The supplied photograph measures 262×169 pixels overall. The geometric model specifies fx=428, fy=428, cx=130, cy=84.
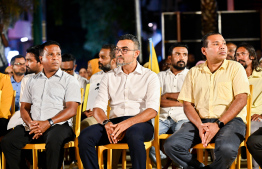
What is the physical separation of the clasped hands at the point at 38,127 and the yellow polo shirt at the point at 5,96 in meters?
0.71

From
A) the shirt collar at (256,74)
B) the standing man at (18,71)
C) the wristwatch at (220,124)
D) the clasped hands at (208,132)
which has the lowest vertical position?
the clasped hands at (208,132)

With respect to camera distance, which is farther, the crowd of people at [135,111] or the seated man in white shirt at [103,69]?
the seated man in white shirt at [103,69]

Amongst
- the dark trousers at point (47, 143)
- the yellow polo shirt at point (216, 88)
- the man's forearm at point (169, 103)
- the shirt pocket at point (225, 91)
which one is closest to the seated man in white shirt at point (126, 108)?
the dark trousers at point (47, 143)

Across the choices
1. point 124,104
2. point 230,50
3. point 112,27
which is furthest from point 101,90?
point 112,27

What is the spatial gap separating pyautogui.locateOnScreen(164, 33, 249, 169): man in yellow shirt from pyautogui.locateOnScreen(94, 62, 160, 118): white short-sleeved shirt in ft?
1.18

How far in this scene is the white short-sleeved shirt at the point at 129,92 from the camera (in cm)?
453

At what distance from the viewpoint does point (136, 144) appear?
4.03 metres

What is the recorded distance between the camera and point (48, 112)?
4656 millimetres

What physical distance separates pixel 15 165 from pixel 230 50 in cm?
363

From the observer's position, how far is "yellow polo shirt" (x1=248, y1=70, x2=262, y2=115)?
199 inches

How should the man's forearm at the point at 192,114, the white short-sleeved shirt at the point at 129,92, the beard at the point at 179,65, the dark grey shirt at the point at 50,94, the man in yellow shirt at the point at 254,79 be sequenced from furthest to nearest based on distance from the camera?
the beard at the point at 179,65 < the man in yellow shirt at the point at 254,79 < the dark grey shirt at the point at 50,94 < the white short-sleeved shirt at the point at 129,92 < the man's forearm at the point at 192,114

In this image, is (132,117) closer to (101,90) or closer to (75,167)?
(101,90)

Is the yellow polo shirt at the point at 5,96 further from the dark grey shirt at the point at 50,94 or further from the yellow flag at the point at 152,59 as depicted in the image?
the yellow flag at the point at 152,59

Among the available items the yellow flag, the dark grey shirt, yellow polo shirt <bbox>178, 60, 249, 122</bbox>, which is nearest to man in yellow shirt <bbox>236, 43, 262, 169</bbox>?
yellow polo shirt <bbox>178, 60, 249, 122</bbox>
